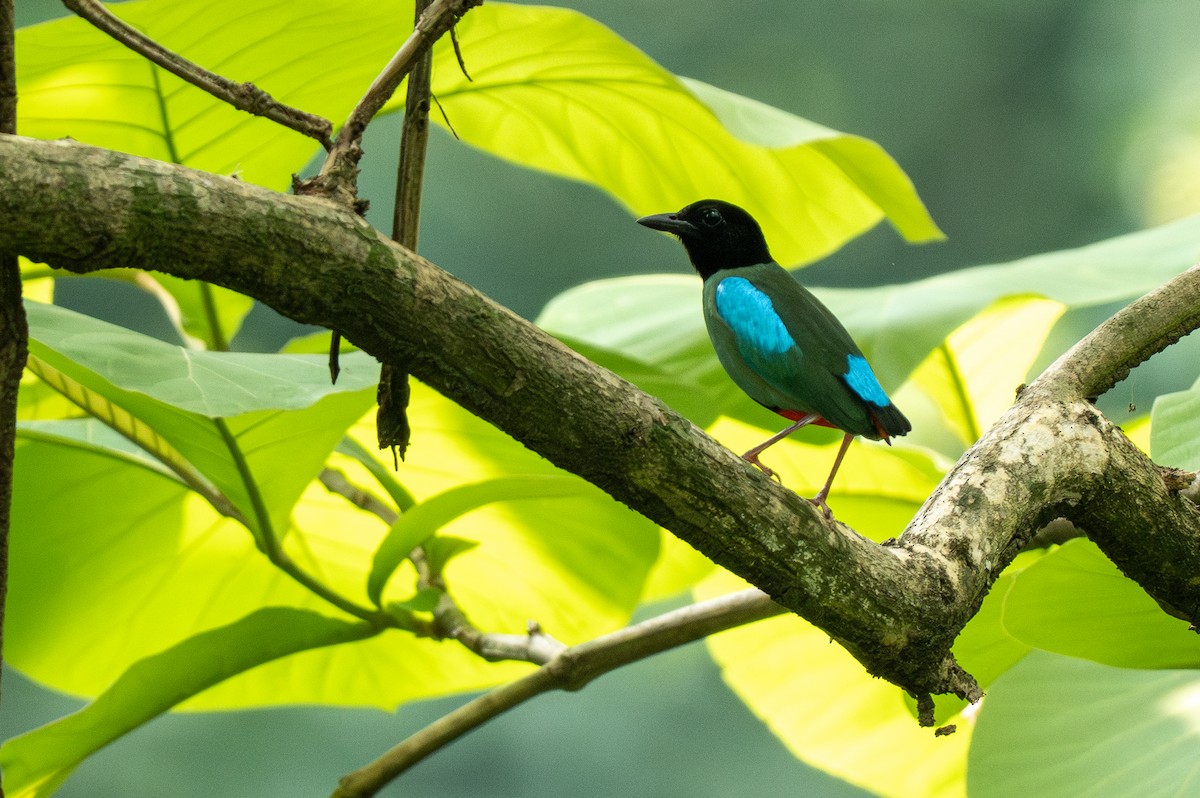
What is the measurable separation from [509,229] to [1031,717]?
14.1 feet

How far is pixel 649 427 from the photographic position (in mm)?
632

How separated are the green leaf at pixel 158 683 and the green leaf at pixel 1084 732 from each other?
0.62m

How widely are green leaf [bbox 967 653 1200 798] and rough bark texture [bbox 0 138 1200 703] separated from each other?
153mm

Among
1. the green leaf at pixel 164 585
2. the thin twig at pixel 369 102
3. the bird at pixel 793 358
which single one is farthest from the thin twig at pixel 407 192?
the green leaf at pixel 164 585

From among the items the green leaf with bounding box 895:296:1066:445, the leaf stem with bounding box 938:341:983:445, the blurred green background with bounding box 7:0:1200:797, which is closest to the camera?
the leaf stem with bounding box 938:341:983:445

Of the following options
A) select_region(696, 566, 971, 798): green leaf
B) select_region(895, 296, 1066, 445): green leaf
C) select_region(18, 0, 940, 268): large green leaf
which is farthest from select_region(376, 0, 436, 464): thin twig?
select_region(895, 296, 1066, 445): green leaf

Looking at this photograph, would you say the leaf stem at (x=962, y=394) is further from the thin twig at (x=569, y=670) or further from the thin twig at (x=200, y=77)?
the thin twig at (x=200, y=77)

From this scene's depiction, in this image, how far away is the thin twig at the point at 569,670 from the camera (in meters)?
1.03

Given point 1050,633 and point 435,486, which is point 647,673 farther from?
point 1050,633

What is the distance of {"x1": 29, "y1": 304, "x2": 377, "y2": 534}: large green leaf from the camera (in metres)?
0.85

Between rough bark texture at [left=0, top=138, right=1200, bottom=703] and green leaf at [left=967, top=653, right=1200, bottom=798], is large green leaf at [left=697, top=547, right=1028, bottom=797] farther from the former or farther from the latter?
rough bark texture at [left=0, top=138, right=1200, bottom=703]

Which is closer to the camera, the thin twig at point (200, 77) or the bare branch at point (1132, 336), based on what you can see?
the thin twig at point (200, 77)

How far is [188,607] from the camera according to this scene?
1.47 meters

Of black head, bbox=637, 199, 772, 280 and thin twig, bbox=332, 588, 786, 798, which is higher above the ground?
black head, bbox=637, 199, 772, 280
